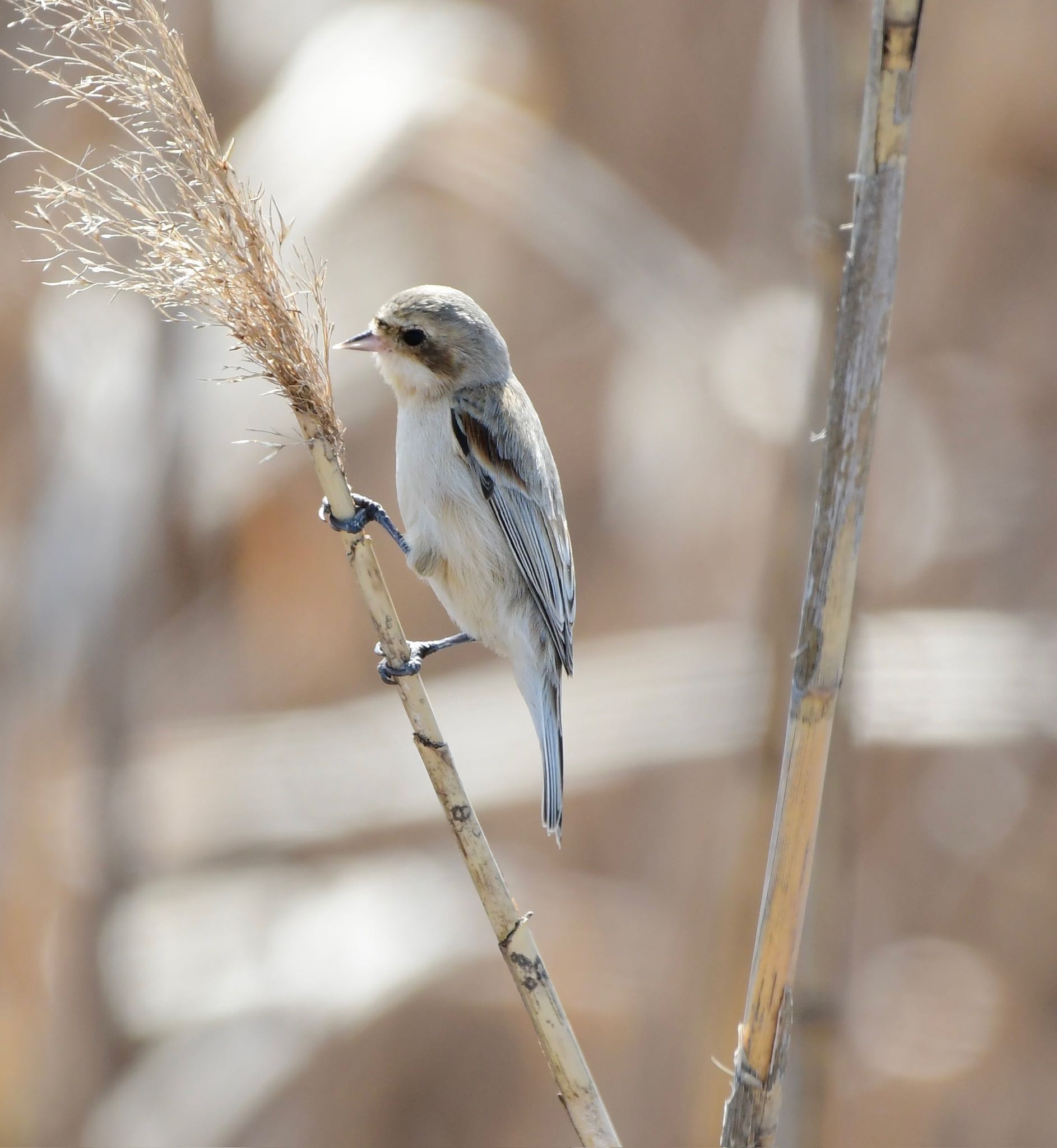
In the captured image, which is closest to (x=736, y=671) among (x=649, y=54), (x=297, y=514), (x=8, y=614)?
(x=8, y=614)

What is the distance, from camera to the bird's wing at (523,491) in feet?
4.74

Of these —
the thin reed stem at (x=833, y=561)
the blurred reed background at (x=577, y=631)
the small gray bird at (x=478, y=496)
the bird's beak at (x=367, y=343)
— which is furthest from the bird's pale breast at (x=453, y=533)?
the thin reed stem at (x=833, y=561)

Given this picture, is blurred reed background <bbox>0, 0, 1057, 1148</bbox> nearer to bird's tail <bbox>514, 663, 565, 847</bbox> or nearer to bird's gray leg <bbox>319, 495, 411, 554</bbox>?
bird's tail <bbox>514, 663, 565, 847</bbox>

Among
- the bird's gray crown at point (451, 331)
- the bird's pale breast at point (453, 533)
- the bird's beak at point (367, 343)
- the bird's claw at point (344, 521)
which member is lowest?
the bird's claw at point (344, 521)

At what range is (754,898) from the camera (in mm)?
1400

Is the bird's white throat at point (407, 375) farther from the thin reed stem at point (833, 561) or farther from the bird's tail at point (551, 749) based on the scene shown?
the thin reed stem at point (833, 561)

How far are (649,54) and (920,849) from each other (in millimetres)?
2833

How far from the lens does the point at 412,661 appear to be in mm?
996

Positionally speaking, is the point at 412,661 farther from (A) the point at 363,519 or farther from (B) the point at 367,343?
(B) the point at 367,343

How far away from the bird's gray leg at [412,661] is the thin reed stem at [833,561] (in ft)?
1.13

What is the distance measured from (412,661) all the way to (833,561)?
43cm

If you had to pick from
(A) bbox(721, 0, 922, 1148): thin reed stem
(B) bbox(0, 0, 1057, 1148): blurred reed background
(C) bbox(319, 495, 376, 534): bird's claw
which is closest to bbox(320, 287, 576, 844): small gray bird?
(C) bbox(319, 495, 376, 534): bird's claw

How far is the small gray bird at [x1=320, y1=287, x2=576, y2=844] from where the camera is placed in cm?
142

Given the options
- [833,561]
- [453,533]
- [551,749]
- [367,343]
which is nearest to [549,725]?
[551,749]
